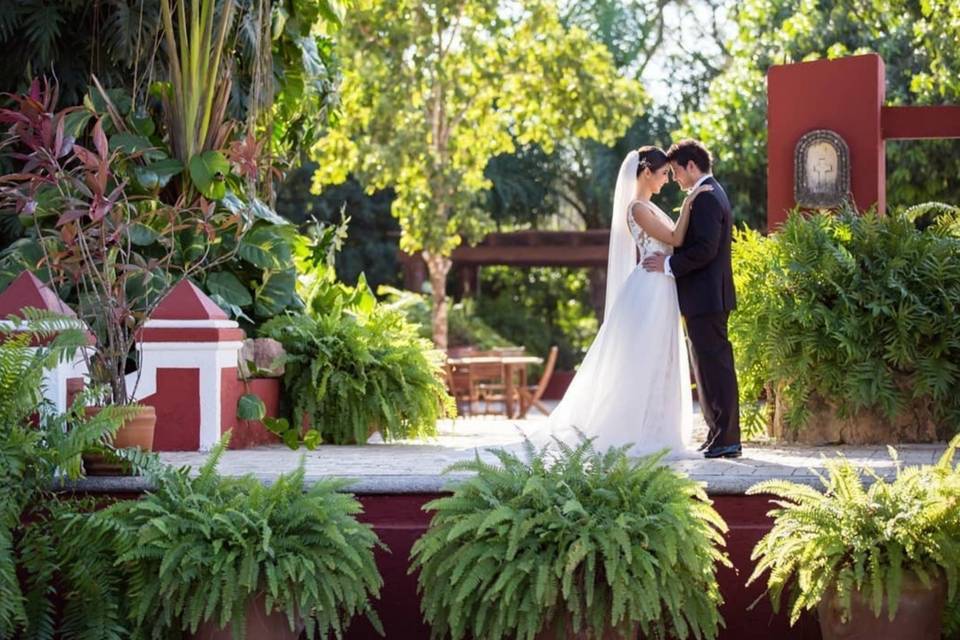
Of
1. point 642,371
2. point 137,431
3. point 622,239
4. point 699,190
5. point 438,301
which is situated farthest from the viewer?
point 438,301

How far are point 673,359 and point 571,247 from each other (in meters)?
18.5

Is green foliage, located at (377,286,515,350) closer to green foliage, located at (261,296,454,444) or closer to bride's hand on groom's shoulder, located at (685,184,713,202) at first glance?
green foliage, located at (261,296,454,444)

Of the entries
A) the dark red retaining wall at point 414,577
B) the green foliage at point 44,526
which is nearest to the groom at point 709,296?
the dark red retaining wall at point 414,577

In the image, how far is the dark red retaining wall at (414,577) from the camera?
6145mm

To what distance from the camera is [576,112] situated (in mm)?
19000

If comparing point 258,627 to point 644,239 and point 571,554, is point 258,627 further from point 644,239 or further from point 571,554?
point 644,239

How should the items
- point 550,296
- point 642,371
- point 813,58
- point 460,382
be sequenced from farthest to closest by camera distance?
1. point 550,296
2. point 813,58
3. point 460,382
4. point 642,371

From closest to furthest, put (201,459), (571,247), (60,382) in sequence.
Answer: (60,382), (201,459), (571,247)

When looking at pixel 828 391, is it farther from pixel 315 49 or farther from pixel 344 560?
pixel 315 49

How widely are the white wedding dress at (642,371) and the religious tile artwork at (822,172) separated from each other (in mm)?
3368

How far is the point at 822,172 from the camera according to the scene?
11328mm

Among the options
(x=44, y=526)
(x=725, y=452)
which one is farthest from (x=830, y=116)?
(x=44, y=526)

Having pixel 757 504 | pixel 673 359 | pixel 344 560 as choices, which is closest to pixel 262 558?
pixel 344 560

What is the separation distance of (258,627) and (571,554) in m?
1.27
